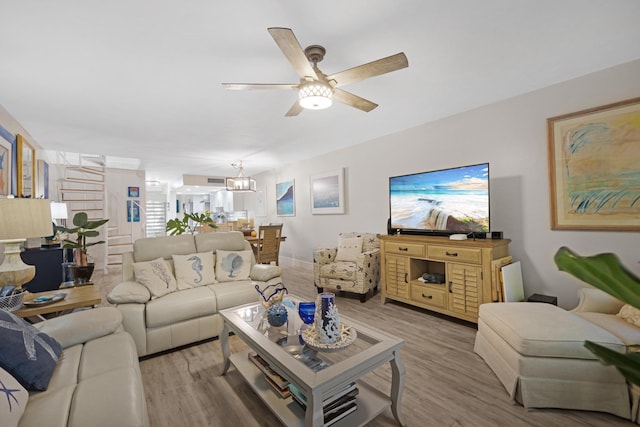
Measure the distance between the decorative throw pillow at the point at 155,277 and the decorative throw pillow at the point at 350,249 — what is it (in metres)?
2.23

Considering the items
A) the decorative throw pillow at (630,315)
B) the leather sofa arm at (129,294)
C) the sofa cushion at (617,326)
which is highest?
the leather sofa arm at (129,294)

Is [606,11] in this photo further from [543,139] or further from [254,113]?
[254,113]

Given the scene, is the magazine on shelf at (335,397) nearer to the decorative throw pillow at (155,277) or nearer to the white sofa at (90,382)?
the white sofa at (90,382)

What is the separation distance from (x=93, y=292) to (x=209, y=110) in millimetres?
2082

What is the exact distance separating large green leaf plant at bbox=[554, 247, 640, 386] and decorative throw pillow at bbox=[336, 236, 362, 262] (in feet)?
11.4

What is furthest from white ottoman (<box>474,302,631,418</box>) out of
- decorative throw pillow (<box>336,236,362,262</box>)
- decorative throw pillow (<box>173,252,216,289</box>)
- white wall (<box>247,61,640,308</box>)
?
decorative throw pillow (<box>173,252,216,289</box>)

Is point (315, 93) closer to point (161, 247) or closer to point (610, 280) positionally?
point (610, 280)

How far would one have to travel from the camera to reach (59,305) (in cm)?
203

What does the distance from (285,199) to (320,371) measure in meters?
5.38

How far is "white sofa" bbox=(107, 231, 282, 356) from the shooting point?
234cm

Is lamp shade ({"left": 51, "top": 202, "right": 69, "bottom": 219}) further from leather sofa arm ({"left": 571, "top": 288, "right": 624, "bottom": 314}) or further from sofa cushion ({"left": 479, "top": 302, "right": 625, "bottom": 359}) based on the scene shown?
leather sofa arm ({"left": 571, "top": 288, "right": 624, "bottom": 314})

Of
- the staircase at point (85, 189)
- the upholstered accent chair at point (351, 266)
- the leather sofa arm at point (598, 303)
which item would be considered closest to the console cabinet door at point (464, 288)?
the leather sofa arm at point (598, 303)

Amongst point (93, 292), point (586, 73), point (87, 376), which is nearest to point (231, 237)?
point (93, 292)

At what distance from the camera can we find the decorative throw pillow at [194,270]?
2.83 metres
